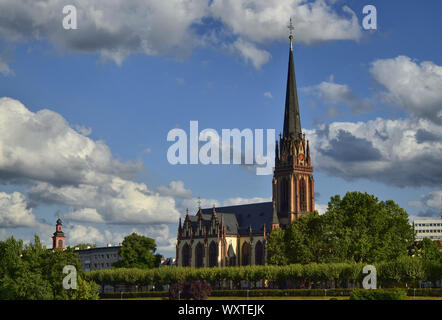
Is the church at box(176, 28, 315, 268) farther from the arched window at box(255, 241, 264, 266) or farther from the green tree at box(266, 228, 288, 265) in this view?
the green tree at box(266, 228, 288, 265)

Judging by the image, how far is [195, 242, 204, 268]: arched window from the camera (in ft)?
630

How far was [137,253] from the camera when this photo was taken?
180250 mm

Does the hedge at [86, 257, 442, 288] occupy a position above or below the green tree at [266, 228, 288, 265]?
below

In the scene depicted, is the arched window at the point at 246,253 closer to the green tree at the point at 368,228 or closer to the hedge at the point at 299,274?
the hedge at the point at 299,274

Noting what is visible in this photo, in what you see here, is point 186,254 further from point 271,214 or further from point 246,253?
point 271,214

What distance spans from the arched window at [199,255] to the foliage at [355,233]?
172 feet

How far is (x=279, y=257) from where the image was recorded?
151 meters

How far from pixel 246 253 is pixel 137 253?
28.3 meters

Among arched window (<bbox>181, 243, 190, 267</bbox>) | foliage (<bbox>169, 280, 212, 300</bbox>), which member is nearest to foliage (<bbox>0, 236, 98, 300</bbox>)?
foliage (<bbox>169, 280, 212, 300</bbox>)

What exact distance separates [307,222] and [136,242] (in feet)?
177

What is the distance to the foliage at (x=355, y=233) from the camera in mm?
132375

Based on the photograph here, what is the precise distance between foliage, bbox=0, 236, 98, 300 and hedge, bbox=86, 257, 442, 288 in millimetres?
43846
